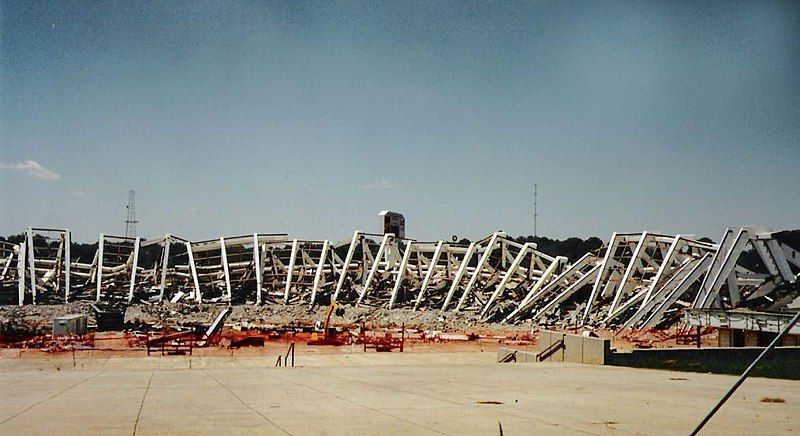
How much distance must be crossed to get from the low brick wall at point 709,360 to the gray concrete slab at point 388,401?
148 centimetres

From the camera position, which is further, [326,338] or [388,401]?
[326,338]

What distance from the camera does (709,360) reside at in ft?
70.2

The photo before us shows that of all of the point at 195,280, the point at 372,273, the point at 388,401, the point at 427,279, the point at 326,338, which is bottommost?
the point at 326,338

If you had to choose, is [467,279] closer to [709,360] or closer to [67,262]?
[67,262]

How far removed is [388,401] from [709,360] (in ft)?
39.1

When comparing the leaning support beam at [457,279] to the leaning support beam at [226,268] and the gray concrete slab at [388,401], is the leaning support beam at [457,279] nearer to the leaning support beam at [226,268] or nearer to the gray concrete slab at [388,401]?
the leaning support beam at [226,268]

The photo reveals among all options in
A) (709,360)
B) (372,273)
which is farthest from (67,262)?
(709,360)

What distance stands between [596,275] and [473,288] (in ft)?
28.2

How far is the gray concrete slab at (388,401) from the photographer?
10.4m

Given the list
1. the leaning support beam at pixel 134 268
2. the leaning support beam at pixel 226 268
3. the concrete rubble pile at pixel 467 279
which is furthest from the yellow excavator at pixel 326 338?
the leaning support beam at pixel 134 268

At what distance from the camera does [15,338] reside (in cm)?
3119

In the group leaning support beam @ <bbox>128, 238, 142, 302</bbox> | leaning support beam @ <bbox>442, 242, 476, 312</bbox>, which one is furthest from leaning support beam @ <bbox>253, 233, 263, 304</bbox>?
leaning support beam @ <bbox>442, 242, 476, 312</bbox>

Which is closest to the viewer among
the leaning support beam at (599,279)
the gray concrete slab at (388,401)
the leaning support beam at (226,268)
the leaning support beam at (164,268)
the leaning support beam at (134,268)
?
the gray concrete slab at (388,401)

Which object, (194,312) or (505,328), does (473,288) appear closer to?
(505,328)
